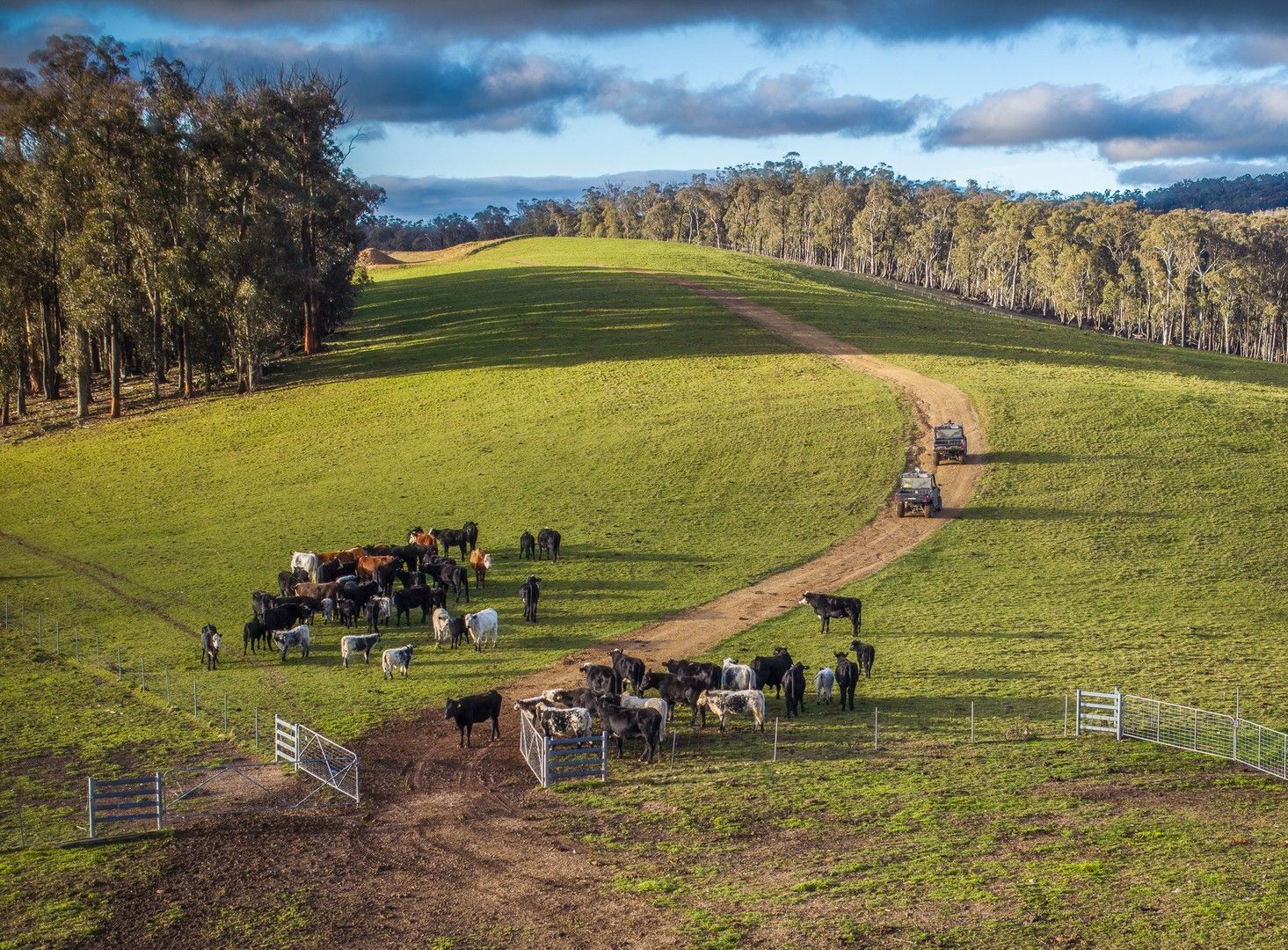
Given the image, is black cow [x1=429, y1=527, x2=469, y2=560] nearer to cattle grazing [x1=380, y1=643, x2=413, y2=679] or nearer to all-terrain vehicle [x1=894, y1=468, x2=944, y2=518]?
cattle grazing [x1=380, y1=643, x2=413, y2=679]

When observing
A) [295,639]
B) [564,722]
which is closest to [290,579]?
[295,639]

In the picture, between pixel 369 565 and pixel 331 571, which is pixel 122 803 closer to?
pixel 369 565

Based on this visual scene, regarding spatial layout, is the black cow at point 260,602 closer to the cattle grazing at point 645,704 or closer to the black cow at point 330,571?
the black cow at point 330,571

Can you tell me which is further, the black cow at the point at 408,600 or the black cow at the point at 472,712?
the black cow at the point at 408,600

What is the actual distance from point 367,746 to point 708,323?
59381 millimetres

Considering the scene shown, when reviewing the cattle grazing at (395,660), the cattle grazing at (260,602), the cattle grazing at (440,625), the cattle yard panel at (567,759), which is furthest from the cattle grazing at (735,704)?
the cattle grazing at (260,602)

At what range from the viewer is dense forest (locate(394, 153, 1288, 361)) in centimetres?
12162

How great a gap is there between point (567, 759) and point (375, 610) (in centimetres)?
1353

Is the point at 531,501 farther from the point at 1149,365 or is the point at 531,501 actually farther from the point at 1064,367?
the point at 1149,365

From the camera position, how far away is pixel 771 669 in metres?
27.4

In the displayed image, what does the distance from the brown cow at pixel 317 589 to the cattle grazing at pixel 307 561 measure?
2450 mm

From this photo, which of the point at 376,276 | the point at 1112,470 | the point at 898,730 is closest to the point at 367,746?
the point at 898,730

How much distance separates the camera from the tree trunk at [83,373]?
2591 inches

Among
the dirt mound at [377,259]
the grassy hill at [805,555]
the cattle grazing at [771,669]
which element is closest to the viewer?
the grassy hill at [805,555]
